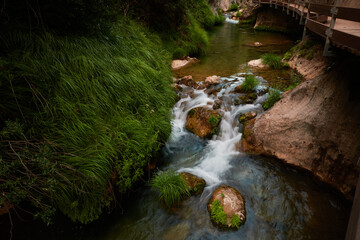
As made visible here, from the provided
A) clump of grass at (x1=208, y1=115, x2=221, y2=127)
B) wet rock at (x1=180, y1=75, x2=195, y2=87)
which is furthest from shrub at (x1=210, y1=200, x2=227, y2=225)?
wet rock at (x1=180, y1=75, x2=195, y2=87)

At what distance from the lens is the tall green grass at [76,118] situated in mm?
3109

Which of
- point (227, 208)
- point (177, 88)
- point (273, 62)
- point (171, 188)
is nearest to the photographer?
point (227, 208)

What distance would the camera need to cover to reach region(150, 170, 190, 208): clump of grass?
13.4ft

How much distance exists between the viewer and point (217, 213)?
3.79 meters

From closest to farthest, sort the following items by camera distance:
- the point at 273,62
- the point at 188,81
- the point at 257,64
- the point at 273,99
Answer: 1. the point at 273,99
2. the point at 188,81
3. the point at 273,62
4. the point at 257,64

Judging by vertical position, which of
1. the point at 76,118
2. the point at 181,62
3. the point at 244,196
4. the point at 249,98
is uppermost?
the point at 76,118

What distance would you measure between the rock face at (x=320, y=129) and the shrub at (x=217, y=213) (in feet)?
7.22

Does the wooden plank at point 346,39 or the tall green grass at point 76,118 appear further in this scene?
the wooden plank at point 346,39

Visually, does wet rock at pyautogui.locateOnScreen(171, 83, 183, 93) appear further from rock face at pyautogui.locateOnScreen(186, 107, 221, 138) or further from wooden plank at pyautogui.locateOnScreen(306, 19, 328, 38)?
wooden plank at pyautogui.locateOnScreen(306, 19, 328, 38)

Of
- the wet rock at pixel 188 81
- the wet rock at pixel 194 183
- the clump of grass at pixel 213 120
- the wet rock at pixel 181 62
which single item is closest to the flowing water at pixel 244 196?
the wet rock at pixel 194 183

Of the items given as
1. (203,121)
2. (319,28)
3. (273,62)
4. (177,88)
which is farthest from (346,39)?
(273,62)

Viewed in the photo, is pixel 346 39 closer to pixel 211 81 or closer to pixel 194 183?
pixel 194 183

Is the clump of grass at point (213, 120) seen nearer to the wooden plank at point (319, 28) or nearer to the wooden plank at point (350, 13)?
the wooden plank at point (350, 13)

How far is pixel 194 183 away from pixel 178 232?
106 cm
